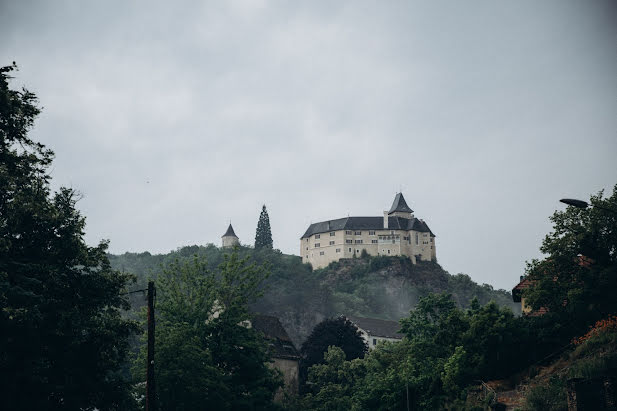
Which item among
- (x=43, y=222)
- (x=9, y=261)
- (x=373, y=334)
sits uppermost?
(x=43, y=222)

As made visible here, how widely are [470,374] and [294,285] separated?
124265 millimetres

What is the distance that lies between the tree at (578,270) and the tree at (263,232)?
140 metres

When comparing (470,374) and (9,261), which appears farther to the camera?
(470,374)

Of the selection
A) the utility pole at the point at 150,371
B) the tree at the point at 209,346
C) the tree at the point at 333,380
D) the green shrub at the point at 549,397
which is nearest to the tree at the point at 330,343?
the tree at the point at 333,380

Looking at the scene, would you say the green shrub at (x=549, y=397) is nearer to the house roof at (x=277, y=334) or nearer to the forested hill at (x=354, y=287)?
the house roof at (x=277, y=334)

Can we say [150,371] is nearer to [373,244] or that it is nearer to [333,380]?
[333,380]

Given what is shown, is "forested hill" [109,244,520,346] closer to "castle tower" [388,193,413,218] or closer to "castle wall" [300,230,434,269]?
"castle wall" [300,230,434,269]

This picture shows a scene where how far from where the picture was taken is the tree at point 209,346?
3525 cm

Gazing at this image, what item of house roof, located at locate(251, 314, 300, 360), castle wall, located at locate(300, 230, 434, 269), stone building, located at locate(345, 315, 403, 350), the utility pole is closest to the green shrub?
the utility pole

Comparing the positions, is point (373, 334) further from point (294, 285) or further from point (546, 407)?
point (546, 407)

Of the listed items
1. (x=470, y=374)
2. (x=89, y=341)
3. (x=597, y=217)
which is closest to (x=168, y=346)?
(x=89, y=341)

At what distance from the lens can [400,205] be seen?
180250 mm

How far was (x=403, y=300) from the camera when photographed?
→ 524 feet

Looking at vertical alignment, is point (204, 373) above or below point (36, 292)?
below
